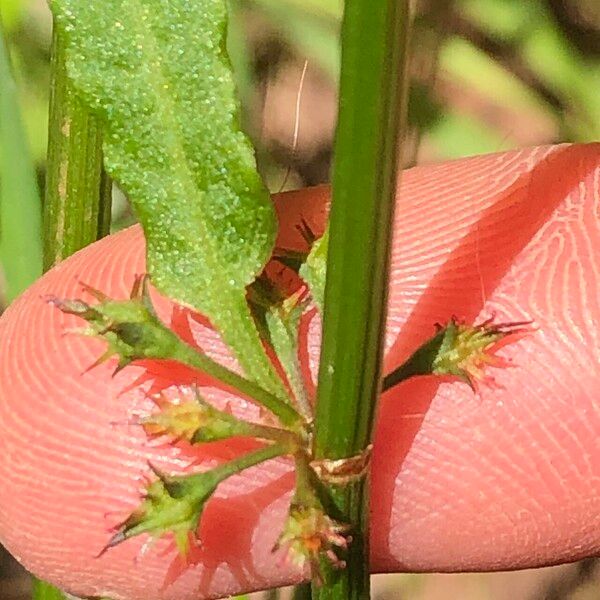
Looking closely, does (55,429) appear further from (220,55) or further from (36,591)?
(220,55)

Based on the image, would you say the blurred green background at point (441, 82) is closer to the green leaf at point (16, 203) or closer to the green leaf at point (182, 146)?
the green leaf at point (16, 203)

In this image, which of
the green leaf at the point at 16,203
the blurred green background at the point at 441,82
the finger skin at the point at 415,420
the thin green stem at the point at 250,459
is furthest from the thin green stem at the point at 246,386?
the blurred green background at the point at 441,82

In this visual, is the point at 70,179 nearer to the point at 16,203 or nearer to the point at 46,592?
the point at 16,203

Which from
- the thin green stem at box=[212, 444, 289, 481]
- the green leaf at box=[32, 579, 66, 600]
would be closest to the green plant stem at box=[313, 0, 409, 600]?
the thin green stem at box=[212, 444, 289, 481]

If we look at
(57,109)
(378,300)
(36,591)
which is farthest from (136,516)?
(36,591)

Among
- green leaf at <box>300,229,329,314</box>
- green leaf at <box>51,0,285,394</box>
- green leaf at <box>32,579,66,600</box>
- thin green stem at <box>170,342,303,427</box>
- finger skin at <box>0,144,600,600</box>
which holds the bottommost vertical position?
green leaf at <box>32,579,66,600</box>

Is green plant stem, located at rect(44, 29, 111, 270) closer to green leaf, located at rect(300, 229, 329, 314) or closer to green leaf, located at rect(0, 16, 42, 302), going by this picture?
green leaf, located at rect(0, 16, 42, 302)

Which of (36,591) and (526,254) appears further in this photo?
(36,591)
